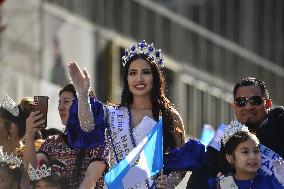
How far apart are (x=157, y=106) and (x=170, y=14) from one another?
57.2ft

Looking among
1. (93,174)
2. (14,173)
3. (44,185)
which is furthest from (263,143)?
(14,173)

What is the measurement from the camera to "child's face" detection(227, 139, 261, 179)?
987 centimetres

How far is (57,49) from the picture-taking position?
23281 millimetres

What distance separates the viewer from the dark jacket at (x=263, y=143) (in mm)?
10117

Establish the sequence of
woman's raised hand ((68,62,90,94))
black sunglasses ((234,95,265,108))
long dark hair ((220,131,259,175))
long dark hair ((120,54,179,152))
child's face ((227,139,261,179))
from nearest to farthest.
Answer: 1. woman's raised hand ((68,62,90,94))
2. child's face ((227,139,261,179))
3. long dark hair ((220,131,259,175))
4. long dark hair ((120,54,179,152))
5. black sunglasses ((234,95,265,108))

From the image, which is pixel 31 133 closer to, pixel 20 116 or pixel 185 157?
pixel 20 116

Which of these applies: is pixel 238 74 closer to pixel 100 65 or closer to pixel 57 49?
pixel 100 65

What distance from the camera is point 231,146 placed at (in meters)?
10.0

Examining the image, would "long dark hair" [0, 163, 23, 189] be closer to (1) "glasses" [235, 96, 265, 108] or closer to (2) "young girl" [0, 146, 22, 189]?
(2) "young girl" [0, 146, 22, 189]

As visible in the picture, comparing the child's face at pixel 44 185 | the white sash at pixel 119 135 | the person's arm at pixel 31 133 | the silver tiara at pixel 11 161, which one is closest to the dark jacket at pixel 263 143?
the white sash at pixel 119 135

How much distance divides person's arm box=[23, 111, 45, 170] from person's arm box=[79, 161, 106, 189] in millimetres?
510

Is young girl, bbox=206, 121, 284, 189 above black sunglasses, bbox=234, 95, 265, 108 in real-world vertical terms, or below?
below

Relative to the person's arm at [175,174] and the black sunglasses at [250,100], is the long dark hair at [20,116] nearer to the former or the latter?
the person's arm at [175,174]

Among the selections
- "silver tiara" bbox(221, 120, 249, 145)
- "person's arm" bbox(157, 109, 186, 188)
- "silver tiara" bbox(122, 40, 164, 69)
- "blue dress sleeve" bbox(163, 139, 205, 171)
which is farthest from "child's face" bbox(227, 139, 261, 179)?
"silver tiara" bbox(122, 40, 164, 69)
